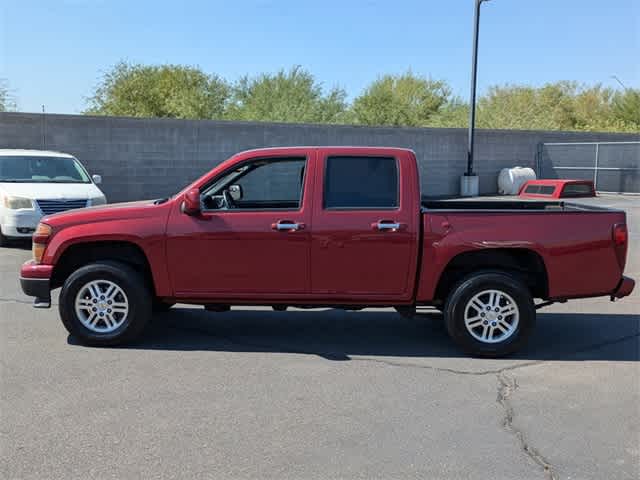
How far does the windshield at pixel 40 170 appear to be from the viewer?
1271cm

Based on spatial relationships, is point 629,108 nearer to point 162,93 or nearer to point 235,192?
point 162,93

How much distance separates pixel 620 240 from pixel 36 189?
975 centimetres

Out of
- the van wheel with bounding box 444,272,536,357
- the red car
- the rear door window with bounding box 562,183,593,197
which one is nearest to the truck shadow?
the van wheel with bounding box 444,272,536,357

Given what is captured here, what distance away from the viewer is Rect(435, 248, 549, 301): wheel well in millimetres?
6125

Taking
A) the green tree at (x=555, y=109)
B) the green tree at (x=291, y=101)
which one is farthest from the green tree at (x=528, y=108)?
the green tree at (x=291, y=101)

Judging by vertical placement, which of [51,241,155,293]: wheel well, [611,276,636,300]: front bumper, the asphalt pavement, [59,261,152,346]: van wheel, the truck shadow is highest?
[51,241,155,293]: wheel well

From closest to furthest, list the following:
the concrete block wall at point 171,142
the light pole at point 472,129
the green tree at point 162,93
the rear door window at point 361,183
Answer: the rear door window at point 361,183, the concrete block wall at point 171,142, the light pole at point 472,129, the green tree at point 162,93

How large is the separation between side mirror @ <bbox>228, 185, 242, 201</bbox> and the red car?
1840cm

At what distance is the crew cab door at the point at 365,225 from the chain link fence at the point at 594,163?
23.9m

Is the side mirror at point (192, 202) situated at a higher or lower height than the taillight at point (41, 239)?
higher

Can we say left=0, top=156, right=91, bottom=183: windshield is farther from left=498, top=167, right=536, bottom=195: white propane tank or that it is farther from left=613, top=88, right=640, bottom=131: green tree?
left=613, top=88, right=640, bottom=131: green tree

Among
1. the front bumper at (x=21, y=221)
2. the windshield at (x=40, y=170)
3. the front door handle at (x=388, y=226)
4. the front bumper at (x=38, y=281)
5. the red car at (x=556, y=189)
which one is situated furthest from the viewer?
the red car at (x=556, y=189)

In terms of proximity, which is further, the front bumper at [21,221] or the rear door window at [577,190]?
the rear door window at [577,190]

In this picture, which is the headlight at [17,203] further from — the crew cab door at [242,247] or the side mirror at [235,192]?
the crew cab door at [242,247]
